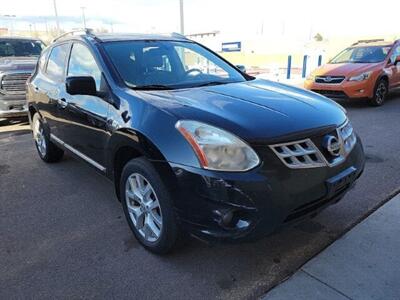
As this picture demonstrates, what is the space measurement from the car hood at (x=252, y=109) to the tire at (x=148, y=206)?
0.47m

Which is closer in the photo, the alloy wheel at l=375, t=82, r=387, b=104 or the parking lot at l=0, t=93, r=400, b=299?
the parking lot at l=0, t=93, r=400, b=299

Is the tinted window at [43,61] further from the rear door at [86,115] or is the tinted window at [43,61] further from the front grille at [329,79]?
the front grille at [329,79]

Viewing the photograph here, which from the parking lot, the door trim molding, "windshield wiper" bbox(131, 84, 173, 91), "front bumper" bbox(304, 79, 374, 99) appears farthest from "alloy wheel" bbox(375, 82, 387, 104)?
the door trim molding

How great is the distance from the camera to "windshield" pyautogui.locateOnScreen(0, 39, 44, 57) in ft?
30.3

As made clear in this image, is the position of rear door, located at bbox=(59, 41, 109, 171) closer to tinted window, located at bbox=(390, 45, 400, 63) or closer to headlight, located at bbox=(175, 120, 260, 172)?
headlight, located at bbox=(175, 120, 260, 172)

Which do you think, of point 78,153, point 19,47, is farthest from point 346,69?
point 19,47

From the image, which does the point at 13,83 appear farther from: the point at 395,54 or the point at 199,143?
the point at 395,54

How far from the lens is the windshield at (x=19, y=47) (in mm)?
9250

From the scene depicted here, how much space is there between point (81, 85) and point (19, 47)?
7657mm

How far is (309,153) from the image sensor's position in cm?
241

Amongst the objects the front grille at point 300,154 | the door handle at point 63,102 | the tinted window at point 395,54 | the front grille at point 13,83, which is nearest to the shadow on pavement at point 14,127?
the front grille at point 13,83

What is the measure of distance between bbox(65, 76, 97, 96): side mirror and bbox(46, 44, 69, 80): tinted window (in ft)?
4.11

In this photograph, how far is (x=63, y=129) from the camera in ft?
13.5

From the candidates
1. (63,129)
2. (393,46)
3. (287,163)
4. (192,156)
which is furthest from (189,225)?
(393,46)
